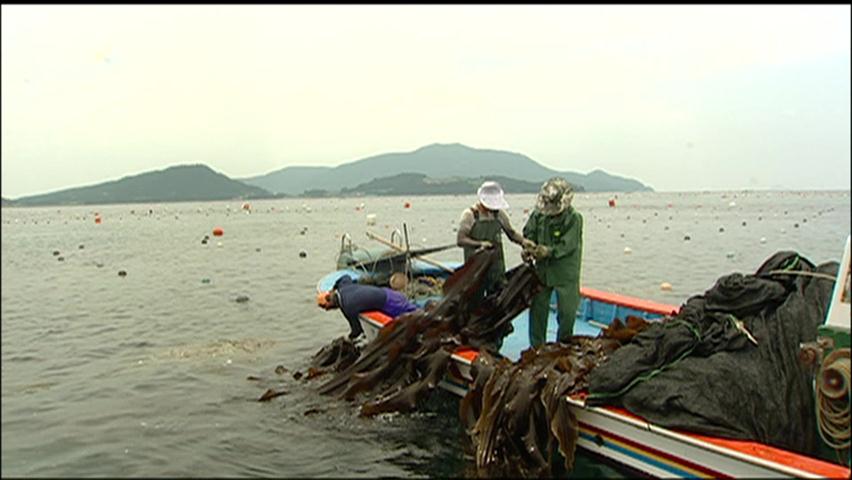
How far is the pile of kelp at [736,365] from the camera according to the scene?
4.85 m

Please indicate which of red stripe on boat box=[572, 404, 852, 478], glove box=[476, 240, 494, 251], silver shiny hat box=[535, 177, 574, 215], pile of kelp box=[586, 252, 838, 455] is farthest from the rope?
glove box=[476, 240, 494, 251]

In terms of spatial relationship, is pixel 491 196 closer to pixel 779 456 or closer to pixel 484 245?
pixel 484 245

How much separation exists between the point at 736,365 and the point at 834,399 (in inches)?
31.9

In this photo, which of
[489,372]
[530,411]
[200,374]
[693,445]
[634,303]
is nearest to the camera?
[693,445]

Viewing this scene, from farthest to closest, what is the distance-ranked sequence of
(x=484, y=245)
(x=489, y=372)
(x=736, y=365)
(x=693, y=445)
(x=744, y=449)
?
1. (x=484, y=245)
2. (x=489, y=372)
3. (x=736, y=365)
4. (x=693, y=445)
5. (x=744, y=449)

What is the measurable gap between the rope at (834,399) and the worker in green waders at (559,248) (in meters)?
3.05

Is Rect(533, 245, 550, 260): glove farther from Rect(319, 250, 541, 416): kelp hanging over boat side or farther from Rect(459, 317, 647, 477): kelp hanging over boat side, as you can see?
A: Rect(459, 317, 647, 477): kelp hanging over boat side

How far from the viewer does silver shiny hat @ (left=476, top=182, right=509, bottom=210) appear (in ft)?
26.1

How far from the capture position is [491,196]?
7961 mm

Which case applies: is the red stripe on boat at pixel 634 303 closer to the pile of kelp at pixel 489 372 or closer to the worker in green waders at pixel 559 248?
the worker in green waders at pixel 559 248

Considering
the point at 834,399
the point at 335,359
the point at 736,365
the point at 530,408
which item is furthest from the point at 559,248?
the point at 335,359

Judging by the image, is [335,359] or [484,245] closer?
[484,245]

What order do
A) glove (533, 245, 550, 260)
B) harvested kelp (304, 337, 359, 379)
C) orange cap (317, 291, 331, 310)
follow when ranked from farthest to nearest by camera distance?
orange cap (317, 291, 331, 310)
harvested kelp (304, 337, 359, 379)
glove (533, 245, 550, 260)

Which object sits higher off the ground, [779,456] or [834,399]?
[834,399]
